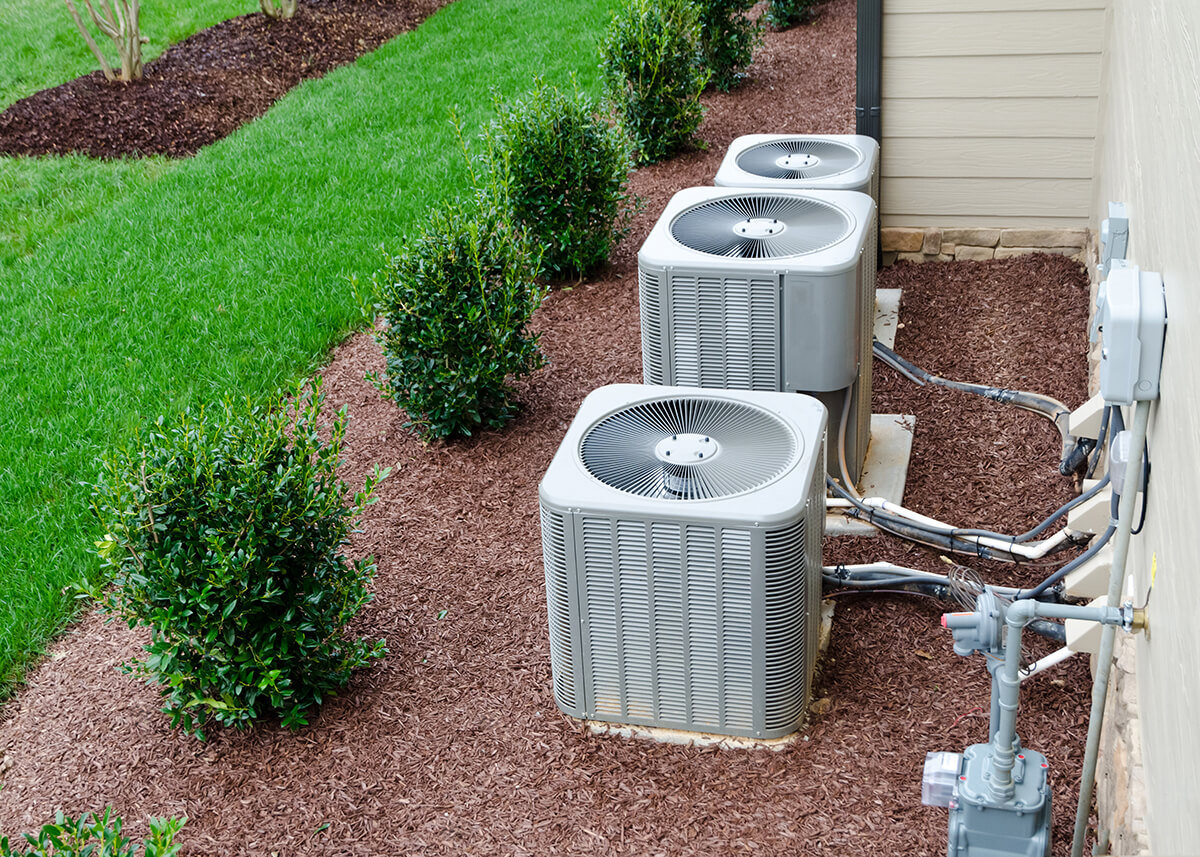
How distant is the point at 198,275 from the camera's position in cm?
743

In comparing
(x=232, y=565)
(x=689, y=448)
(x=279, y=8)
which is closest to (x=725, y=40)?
(x=279, y=8)

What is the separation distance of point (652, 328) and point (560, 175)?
2.56 m

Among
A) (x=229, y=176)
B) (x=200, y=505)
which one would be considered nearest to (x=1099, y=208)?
(x=200, y=505)

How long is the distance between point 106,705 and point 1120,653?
10.7 ft

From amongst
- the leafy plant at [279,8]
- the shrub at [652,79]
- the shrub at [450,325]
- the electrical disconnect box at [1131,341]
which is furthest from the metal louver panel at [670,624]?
the leafy plant at [279,8]

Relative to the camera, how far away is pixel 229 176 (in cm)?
892

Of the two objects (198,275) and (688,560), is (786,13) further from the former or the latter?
(688,560)

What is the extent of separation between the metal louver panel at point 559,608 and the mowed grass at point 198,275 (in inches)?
80.5

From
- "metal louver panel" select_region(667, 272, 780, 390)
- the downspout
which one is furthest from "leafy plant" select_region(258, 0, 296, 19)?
"metal louver panel" select_region(667, 272, 780, 390)

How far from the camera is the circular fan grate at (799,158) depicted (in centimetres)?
550

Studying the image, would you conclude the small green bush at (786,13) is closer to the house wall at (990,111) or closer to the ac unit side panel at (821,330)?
the house wall at (990,111)

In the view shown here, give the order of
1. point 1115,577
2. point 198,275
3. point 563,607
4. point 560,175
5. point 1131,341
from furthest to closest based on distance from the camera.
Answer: point 198,275 < point 560,175 < point 563,607 < point 1115,577 < point 1131,341

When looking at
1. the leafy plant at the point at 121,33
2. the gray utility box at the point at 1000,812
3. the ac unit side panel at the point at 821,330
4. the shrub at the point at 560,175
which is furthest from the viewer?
the leafy plant at the point at 121,33

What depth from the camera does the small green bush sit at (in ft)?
41.7
